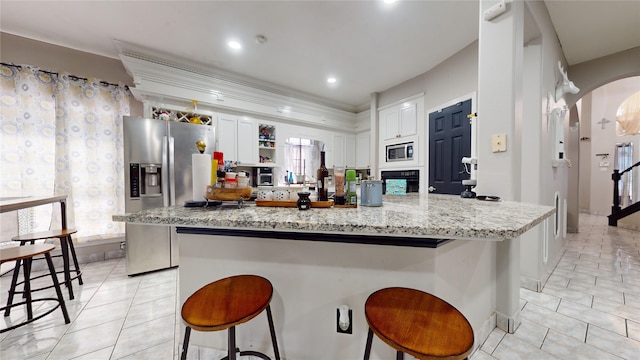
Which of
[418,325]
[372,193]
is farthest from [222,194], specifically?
[418,325]

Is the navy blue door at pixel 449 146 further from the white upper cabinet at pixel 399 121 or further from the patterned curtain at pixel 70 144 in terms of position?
the patterned curtain at pixel 70 144

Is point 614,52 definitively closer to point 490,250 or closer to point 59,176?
point 490,250

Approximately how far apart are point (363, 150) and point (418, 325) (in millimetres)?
4548

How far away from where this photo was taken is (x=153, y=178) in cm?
276

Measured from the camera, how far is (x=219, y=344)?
1.33 meters

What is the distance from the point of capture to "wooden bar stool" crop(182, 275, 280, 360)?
838 mm

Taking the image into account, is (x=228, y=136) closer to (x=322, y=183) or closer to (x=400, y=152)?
(x=322, y=183)

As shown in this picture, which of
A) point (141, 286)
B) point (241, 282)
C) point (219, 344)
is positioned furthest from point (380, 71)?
point (141, 286)

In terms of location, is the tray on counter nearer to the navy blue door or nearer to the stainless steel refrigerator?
the stainless steel refrigerator

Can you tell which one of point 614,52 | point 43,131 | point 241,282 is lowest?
point 241,282

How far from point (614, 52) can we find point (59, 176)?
732cm

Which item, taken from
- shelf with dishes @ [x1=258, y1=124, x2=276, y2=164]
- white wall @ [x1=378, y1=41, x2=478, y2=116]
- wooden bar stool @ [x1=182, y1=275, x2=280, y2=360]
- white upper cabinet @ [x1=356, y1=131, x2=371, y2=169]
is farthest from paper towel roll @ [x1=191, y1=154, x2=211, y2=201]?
white upper cabinet @ [x1=356, y1=131, x2=371, y2=169]

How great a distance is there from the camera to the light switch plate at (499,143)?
1631 mm

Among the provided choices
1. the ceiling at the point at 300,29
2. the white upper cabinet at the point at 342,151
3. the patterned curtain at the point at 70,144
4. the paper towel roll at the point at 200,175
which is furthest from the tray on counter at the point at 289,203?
the white upper cabinet at the point at 342,151
